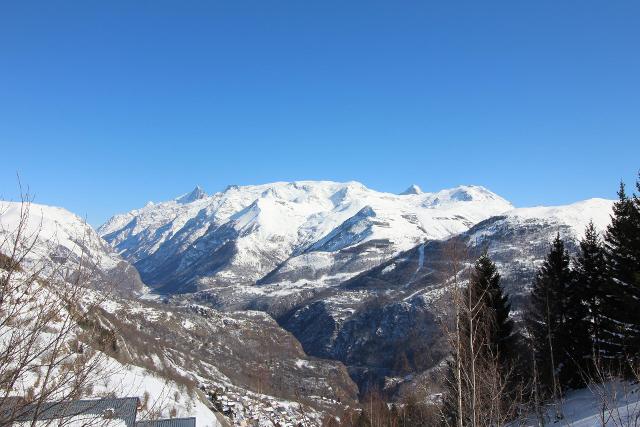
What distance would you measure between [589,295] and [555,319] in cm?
298

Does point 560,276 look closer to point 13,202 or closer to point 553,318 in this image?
point 553,318

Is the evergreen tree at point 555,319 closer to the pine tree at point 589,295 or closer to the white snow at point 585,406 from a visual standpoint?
the pine tree at point 589,295

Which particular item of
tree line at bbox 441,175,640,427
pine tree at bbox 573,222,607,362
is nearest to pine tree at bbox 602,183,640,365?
tree line at bbox 441,175,640,427

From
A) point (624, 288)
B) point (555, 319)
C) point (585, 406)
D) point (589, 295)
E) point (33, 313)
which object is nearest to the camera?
point (33, 313)

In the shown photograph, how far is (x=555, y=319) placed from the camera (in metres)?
36.5

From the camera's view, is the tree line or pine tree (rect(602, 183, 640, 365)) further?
the tree line

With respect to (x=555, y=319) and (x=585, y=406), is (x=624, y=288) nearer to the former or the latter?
(x=585, y=406)

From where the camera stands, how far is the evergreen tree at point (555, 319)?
3566 centimetres

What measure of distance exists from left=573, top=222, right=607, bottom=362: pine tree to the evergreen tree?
0.74 meters

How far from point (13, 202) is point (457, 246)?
496 inches

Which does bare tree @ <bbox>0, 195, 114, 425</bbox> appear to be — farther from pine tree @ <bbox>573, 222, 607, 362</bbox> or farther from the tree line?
pine tree @ <bbox>573, 222, 607, 362</bbox>

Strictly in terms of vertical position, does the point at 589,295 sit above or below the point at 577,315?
above

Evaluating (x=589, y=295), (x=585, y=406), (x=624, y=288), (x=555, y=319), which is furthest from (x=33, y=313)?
(x=589, y=295)

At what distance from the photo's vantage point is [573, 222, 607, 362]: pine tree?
112 feet
